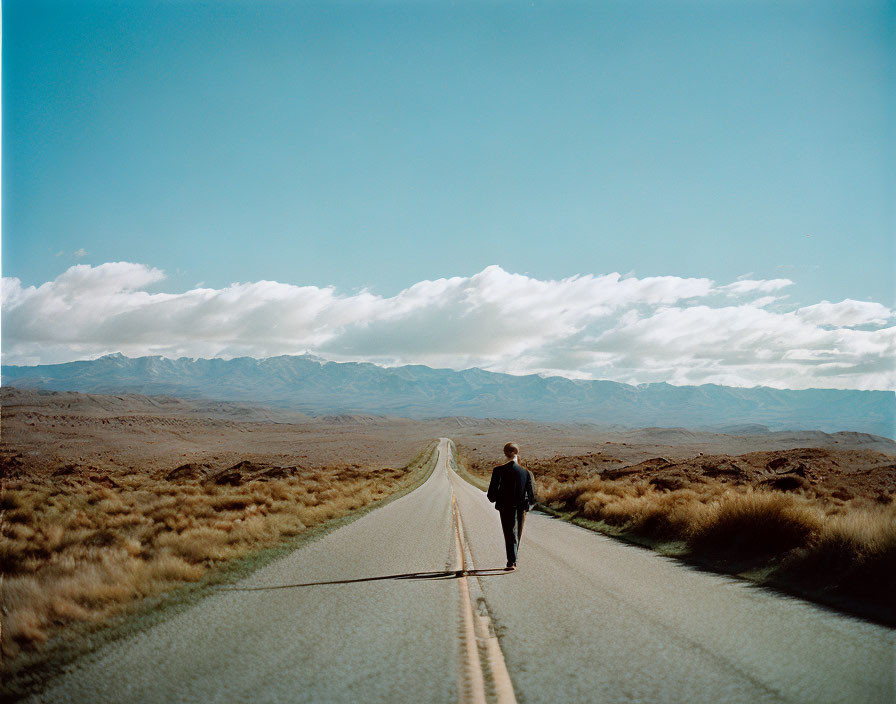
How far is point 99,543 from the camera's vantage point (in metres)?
11.6

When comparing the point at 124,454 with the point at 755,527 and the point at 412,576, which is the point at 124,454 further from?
the point at 755,527

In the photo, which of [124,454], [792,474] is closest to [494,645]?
[792,474]

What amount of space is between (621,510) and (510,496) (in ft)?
29.4

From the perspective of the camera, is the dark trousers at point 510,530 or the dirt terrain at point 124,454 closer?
the dark trousers at point 510,530

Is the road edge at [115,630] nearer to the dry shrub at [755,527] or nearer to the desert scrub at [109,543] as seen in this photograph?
the desert scrub at [109,543]

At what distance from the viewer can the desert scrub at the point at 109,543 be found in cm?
680

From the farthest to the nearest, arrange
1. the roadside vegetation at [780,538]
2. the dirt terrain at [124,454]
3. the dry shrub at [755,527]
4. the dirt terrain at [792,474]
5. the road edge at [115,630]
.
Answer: the dirt terrain at [124,454] → the dirt terrain at [792,474] → the dry shrub at [755,527] → the roadside vegetation at [780,538] → the road edge at [115,630]

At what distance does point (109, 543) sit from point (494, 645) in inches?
390

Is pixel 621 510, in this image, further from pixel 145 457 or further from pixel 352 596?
pixel 145 457

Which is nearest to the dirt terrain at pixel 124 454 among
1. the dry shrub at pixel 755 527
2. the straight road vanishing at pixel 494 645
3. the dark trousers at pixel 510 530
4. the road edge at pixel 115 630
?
the road edge at pixel 115 630

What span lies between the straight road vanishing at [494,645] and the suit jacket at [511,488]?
1192mm

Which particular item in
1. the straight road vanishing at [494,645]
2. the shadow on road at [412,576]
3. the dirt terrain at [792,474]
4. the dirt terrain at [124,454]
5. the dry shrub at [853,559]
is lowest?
the dirt terrain at [124,454]

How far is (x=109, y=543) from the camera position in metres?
11.5

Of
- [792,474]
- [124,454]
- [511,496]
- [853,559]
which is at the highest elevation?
[511,496]
